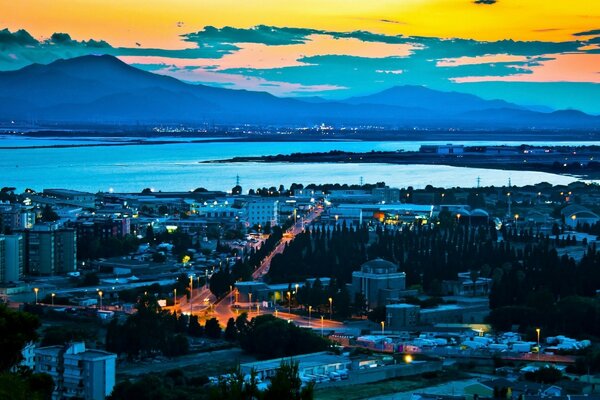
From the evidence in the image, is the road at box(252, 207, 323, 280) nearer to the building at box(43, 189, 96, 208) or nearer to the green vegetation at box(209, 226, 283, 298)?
the green vegetation at box(209, 226, 283, 298)

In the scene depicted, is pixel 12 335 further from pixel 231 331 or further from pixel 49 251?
pixel 49 251

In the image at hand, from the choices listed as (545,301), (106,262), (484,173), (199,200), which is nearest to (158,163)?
(484,173)

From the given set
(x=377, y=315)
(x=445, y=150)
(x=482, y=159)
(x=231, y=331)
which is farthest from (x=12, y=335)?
(x=445, y=150)

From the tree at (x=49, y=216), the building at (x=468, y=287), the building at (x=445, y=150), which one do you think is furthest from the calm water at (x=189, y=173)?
the building at (x=468, y=287)

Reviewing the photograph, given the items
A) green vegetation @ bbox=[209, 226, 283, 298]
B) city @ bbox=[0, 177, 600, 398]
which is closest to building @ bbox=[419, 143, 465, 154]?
city @ bbox=[0, 177, 600, 398]

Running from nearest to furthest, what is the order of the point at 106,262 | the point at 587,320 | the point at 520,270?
the point at 587,320 < the point at 520,270 < the point at 106,262

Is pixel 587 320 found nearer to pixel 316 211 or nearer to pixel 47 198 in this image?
pixel 316 211
